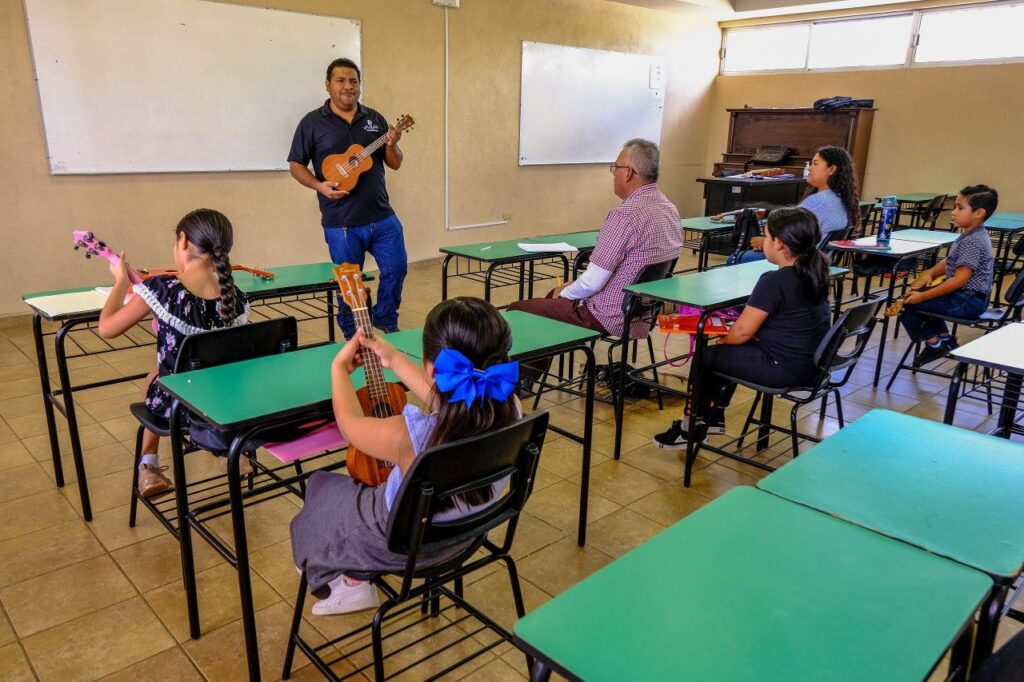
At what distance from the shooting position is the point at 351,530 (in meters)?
1.54

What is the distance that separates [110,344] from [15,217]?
3.85 ft

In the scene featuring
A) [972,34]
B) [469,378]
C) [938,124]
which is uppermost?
[972,34]

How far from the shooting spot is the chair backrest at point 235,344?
1.99 meters

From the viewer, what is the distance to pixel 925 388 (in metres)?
4.03

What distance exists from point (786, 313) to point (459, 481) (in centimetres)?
174

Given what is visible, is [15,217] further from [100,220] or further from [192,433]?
[192,433]

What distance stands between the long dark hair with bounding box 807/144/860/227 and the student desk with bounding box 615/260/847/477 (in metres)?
1.11

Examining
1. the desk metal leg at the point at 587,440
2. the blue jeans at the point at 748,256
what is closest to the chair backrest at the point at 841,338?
the desk metal leg at the point at 587,440

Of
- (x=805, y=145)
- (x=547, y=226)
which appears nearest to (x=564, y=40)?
(x=547, y=226)

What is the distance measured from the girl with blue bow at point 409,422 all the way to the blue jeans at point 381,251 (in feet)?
8.27

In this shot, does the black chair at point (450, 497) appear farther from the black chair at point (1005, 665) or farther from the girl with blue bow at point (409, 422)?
the black chair at point (1005, 665)

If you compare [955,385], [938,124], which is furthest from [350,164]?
[938,124]

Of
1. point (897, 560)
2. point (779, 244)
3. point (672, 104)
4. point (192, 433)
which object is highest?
point (672, 104)

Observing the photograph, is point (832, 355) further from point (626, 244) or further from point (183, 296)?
point (183, 296)
